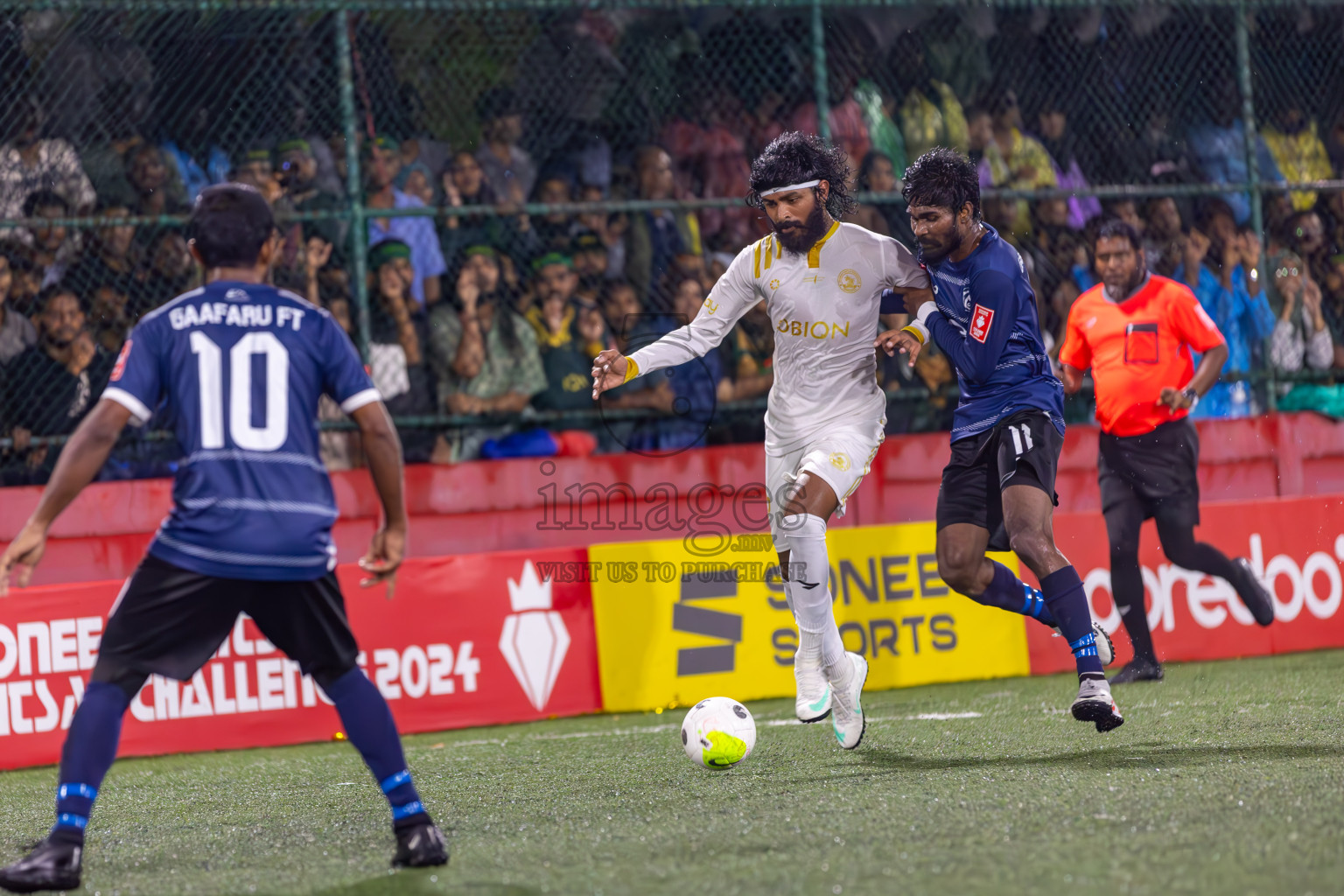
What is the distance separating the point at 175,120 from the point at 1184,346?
18.9 feet

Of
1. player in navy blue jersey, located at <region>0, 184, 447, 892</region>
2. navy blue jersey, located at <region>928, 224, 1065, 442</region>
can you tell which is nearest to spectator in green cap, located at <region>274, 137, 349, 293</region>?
navy blue jersey, located at <region>928, 224, 1065, 442</region>

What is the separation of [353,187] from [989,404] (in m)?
4.48

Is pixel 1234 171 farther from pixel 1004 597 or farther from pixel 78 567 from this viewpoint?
pixel 78 567

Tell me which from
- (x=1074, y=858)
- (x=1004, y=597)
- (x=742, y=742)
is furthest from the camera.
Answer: (x=1004, y=597)

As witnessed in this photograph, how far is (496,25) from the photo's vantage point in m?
9.16

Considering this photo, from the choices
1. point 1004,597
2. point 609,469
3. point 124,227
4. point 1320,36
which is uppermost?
point 1320,36

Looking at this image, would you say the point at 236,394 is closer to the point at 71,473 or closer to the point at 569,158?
the point at 71,473

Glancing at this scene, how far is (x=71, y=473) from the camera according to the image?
362 cm

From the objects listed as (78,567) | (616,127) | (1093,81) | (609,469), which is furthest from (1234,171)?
(78,567)

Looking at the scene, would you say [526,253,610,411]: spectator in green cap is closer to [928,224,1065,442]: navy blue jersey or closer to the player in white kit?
the player in white kit

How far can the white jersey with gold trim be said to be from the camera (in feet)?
18.8

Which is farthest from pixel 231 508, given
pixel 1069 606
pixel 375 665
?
pixel 375 665

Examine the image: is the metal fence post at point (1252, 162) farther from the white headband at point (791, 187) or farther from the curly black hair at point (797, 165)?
the white headband at point (791, 187)

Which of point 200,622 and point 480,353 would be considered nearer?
point 200,622
